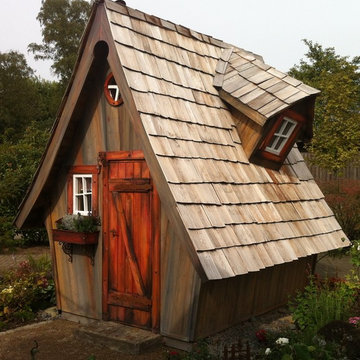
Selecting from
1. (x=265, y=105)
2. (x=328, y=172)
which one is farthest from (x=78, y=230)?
(x=328, y=172)

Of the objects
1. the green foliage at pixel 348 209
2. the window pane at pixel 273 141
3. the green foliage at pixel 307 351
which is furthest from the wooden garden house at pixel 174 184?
the green foliage at pixel 348 209

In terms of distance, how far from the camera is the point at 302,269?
836 centimetres

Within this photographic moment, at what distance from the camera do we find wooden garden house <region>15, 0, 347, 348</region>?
6039 mm

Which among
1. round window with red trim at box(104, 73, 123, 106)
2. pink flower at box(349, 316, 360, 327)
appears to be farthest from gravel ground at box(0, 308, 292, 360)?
round window with red trim at box(104, 73, 123, 106)

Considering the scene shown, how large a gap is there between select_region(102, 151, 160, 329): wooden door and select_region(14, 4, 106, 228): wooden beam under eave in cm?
80

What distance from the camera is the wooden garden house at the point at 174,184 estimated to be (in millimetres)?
6039

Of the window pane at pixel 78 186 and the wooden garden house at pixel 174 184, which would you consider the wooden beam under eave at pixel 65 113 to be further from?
the window pane at pixel 78 186

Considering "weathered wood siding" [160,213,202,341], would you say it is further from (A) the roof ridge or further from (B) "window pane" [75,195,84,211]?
(A) the roof ridge

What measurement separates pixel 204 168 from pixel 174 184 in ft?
2.64

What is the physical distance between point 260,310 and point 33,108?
3117 centimetres

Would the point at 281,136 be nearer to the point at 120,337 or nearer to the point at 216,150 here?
the point at 216,150

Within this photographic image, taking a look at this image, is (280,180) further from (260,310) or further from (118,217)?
(118,217)

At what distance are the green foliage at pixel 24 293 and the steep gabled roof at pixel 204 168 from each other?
134 centimetres

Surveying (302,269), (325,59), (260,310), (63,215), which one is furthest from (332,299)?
(325,59)
